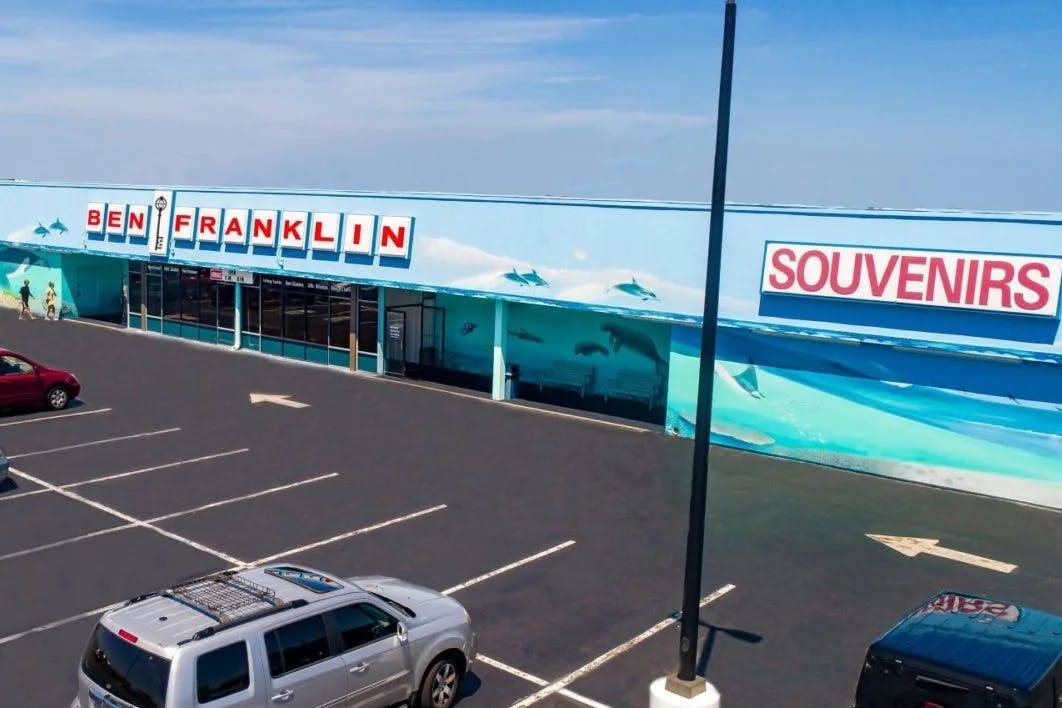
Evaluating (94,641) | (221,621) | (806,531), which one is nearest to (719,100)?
(221,621)

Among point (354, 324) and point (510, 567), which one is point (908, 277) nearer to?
point (510, 567)

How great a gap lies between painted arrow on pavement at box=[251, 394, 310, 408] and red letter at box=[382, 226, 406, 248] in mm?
5378

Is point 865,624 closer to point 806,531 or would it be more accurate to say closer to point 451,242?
point 806,531

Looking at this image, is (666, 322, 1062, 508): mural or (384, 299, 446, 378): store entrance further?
(384, 299, 446, 378): store entrance

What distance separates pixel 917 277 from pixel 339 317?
60.3ft

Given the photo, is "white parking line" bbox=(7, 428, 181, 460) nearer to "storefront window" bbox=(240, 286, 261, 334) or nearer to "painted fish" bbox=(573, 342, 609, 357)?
"painted fish" bbox=(573, 342, 609, 357)

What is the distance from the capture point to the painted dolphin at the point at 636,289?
918 inches

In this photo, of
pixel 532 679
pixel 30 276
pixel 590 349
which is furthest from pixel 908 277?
pixel 30 276

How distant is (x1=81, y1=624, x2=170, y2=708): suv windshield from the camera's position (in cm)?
798

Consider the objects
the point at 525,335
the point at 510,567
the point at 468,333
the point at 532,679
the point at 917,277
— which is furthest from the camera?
the point at 468,333

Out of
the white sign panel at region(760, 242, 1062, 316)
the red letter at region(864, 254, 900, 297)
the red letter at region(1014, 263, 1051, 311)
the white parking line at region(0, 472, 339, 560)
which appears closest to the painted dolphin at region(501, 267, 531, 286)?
the white sign panel at region(760, 242, 1062, 316)

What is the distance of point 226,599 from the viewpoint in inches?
358

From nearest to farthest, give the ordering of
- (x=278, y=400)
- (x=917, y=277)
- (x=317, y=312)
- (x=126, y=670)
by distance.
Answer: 1. (x=126, y=670)
2. (x=917, y=277)
3. (x=278, y=400)
4. (x=317, y=312)

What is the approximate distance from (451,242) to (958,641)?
19918 mm
